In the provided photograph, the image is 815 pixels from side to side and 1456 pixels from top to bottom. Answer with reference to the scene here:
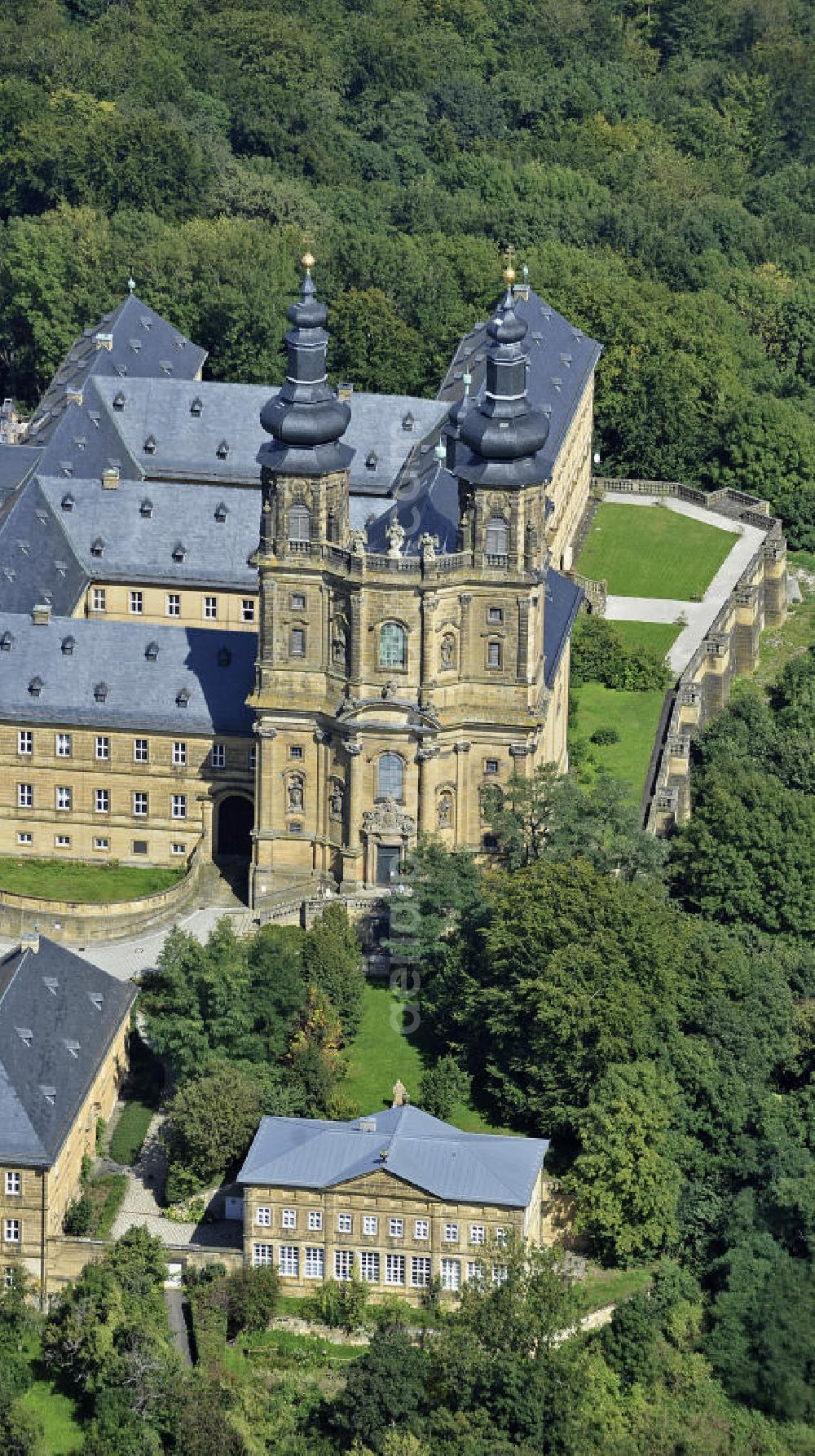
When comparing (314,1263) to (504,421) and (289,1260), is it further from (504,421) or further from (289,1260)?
(504,421)

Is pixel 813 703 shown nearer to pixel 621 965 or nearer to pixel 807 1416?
pixel 621 965

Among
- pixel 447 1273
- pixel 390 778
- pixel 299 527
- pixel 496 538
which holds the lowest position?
pixel 447 1273

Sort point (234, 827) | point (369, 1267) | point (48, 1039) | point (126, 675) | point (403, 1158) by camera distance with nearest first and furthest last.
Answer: point (403, 1158) → point (369, 1267) → point (48, 1039) → point (126, 675) → point (234, 827)

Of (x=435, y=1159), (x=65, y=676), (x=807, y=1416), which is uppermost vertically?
(x=65, y=676)

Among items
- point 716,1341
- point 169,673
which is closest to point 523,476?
point 169,673

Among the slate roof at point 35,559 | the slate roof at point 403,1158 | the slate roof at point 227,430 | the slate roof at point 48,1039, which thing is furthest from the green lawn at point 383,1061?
the slate roof at point 227,430

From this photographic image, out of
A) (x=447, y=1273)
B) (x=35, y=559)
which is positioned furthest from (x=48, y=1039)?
(x=35, y=559)
